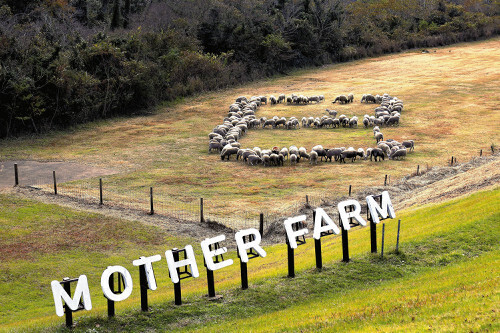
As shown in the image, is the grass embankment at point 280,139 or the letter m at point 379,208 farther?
the grass embankment at point 280,139

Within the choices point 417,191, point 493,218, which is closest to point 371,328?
point 493,218

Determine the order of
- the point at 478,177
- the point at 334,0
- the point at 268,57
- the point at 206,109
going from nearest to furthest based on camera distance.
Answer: the point at 478,177
the point at 206,109
the point at 268,57
the point at 334,0

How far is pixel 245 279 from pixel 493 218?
8.58m

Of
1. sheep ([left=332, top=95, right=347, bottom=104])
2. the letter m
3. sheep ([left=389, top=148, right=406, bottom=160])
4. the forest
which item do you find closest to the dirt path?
the forest

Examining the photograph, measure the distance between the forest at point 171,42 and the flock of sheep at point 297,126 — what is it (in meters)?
10.5

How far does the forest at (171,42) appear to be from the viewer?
5009cm

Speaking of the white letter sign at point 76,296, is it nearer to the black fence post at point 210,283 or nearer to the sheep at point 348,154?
the black fence post at point 210,283

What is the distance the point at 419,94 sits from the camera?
6397cm

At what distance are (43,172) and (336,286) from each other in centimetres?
2602

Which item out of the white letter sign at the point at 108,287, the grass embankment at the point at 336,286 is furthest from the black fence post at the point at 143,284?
the white letter sign at the point at 108,287

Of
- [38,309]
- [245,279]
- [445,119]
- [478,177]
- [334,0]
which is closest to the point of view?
[245,279]

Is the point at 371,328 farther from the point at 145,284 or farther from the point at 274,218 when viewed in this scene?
the point at 274,218

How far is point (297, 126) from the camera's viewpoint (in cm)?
5322

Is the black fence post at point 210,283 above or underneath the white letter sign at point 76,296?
underneath
